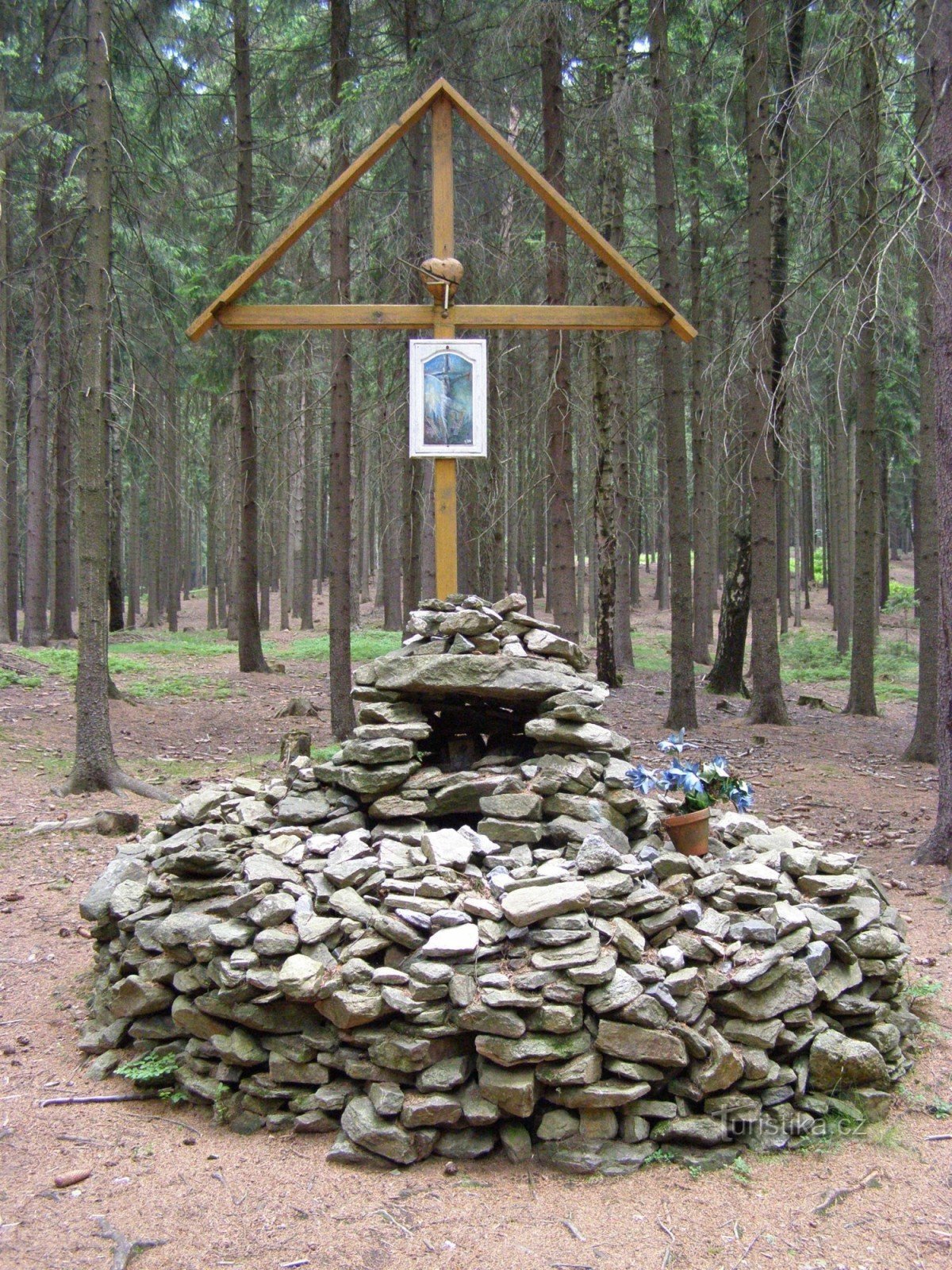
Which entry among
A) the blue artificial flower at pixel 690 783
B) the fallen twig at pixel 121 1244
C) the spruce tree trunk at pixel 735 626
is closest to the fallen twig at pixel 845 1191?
the blue artificial flower at pixel 690 783

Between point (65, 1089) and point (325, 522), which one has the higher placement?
point (325, 522)

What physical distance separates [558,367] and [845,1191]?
923 cm

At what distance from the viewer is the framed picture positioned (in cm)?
600

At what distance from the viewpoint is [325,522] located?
34.8 metres

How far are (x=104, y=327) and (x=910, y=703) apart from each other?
13175 mm

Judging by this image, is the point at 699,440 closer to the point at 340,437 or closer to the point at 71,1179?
the point at 340,437

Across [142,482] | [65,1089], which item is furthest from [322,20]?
[65,1089]

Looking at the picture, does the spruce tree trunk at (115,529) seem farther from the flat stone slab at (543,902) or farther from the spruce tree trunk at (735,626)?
the flat stone slab at (543,902)

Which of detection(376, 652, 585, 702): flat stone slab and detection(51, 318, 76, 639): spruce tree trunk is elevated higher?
detection(51, 318, 76, 639): spruce tree trunk

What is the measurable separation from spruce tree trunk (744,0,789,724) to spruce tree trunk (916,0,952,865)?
13.6 ft

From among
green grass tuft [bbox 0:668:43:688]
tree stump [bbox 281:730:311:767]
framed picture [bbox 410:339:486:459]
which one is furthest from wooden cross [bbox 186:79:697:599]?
green grass tuft [bbox 0:668:43:688]

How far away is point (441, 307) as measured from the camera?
6.10 m

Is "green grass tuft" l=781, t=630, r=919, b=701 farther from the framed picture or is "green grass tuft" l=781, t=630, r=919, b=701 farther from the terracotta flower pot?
the framed picture

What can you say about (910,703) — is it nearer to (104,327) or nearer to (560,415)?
(560,415)
